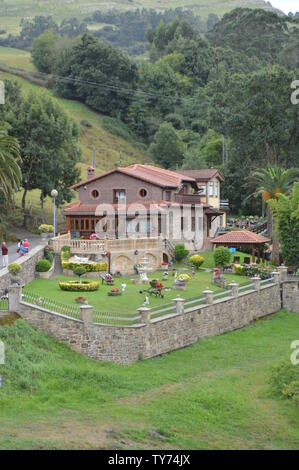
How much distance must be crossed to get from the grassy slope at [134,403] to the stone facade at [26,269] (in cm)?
473

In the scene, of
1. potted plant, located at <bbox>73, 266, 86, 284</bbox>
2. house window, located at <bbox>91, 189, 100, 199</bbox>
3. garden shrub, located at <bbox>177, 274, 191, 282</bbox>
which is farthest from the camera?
house window, located at <bbox>91, 189, 100, 199</bbox>

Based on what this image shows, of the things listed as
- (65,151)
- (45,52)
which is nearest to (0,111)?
(65,151)

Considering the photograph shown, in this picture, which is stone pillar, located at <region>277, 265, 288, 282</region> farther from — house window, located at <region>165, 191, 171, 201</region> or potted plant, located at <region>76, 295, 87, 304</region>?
potted plant, located at <region>76, 295, 87, 304</region>

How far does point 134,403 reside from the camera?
33.8 m

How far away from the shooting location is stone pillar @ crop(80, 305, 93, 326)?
1494 inches

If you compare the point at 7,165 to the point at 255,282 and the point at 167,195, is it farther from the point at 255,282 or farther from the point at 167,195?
the point at 255,282

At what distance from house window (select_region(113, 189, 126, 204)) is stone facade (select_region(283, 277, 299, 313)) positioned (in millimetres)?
14897

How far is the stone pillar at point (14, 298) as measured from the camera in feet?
125

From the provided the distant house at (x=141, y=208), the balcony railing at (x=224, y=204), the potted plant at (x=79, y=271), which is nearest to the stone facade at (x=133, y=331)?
the potted plant at (x=79, y=271)

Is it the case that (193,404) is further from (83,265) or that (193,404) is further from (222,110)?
(222,110)

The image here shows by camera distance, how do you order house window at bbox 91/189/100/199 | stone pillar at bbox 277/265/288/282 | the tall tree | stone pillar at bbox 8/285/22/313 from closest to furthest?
stone pillar at bbox 8/285/22/313, stone pillar at bbox 277/265/288/282, the tall tree, house window at bbox 91/189/100/199

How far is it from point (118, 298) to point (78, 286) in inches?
98.9

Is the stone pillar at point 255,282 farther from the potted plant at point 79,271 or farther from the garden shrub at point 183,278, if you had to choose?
the potted plant at point 79,271

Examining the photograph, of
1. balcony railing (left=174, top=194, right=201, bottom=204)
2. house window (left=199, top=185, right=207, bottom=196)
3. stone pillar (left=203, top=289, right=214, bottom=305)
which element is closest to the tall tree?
balcony railing (left=174, top=194, right=201, bottom=204)
